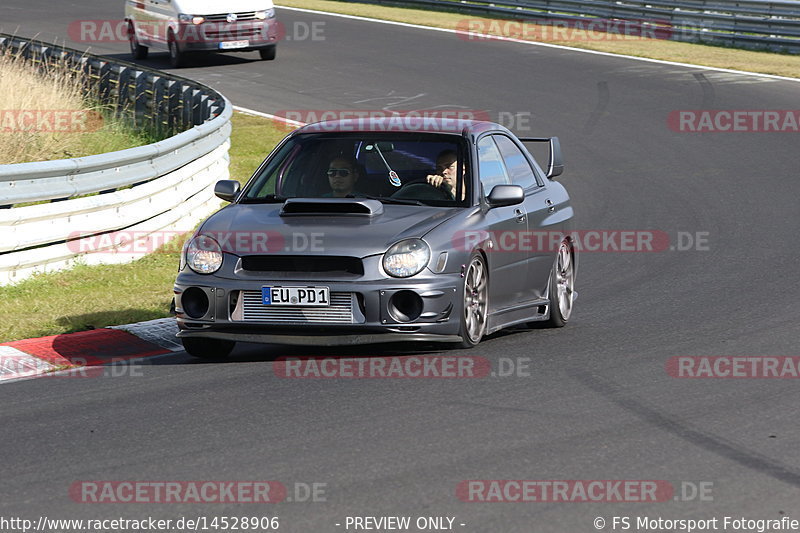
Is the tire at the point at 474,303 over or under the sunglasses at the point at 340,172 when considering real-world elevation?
under

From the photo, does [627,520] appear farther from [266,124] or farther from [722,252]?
[266,124]

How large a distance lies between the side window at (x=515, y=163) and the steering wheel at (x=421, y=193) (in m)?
0.96

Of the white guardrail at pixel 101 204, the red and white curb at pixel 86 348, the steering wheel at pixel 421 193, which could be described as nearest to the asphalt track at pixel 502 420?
the red and white curb at pixel 86 348

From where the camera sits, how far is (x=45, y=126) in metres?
16.2

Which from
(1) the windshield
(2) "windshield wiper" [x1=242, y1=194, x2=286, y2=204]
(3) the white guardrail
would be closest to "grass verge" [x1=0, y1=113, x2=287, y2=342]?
(3) the white guardrail

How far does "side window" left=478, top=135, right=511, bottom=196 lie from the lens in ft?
31.5

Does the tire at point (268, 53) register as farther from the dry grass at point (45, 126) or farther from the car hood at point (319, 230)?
the car hood at point (319, 230)

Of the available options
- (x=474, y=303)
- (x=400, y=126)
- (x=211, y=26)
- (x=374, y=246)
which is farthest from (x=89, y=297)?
(x=211, y=26)

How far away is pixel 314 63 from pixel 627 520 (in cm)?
2409

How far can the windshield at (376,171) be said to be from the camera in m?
9.35

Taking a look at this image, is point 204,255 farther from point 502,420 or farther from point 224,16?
point 224,16

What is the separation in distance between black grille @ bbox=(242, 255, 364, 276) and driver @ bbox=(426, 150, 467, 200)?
4.02ft

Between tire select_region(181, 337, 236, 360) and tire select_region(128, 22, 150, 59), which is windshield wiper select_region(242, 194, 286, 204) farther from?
tire select_region(128, 22, 150, 59)

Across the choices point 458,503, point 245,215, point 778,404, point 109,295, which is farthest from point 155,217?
point 458,503
